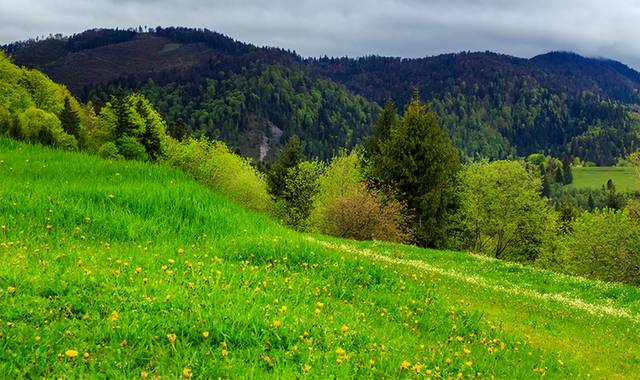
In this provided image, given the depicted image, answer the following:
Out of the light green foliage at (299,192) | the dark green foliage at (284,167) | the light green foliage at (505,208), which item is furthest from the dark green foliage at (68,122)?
the light green foliage at (505,208)

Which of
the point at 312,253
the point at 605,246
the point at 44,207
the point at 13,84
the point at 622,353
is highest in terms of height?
the point at 13,84

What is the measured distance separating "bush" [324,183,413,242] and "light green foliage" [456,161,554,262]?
16.8 m

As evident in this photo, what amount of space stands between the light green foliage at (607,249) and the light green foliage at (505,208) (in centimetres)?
389

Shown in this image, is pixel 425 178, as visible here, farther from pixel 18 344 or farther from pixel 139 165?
pixel 18 344

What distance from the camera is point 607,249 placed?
1999 inches

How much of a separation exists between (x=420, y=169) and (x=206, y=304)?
43.5 meters

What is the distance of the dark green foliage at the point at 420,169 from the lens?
48000 millimetres

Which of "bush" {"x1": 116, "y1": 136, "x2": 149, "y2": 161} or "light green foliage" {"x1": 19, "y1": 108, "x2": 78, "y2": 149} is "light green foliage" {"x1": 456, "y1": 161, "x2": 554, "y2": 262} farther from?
"light green foliage" {"x1": 19, "y1": 108, "x2": 78, "y2": 149}

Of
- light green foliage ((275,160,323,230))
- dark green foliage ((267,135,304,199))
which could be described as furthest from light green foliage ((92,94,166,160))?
light green foliage ((275,160,323,230))

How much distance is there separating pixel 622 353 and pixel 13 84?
3389 inches

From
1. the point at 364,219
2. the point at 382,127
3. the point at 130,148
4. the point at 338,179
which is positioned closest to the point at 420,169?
the point at 364,219

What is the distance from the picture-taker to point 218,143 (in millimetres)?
88000

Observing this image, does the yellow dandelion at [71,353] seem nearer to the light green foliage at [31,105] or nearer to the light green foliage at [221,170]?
the light green foliage at [31,105]

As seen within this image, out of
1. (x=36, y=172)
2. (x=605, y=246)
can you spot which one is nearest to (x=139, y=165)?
(x=36, y=172)
